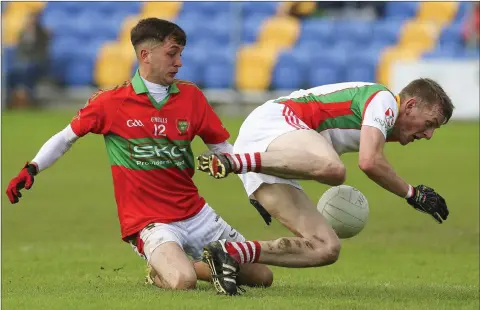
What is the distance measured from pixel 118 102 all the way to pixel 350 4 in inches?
764

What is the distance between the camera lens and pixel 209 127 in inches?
320

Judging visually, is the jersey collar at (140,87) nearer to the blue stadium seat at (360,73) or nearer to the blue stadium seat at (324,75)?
the blue stadium seat at (360,73)

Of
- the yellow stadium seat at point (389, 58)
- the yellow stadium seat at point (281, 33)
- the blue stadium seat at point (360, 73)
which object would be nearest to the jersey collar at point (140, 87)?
the yellow stadium seat at point (389, 58)

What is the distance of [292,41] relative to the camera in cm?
2803

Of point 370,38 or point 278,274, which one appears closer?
point 278,274

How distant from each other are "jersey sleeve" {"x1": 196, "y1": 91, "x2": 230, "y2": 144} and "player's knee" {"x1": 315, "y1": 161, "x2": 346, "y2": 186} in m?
1.04

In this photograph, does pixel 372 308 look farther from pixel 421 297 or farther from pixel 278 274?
pixel 278 274

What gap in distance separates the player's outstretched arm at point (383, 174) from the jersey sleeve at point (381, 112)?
0.05 metres

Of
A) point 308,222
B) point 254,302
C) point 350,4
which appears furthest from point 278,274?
point 350,4

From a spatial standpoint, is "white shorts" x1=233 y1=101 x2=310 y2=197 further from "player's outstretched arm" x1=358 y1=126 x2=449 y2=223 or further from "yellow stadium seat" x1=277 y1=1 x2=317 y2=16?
"yellow stadium seat" x1=277 y1=1 x2=317 y2=16

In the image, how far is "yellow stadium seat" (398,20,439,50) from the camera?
2659 cm

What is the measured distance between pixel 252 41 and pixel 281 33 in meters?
0.74

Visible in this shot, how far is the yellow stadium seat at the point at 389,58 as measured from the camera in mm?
25672

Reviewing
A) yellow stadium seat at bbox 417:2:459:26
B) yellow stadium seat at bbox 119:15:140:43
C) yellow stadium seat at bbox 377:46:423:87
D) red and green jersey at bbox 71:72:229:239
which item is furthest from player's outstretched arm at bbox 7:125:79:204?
yellow stadium seat at bbox 119:15:140:43
